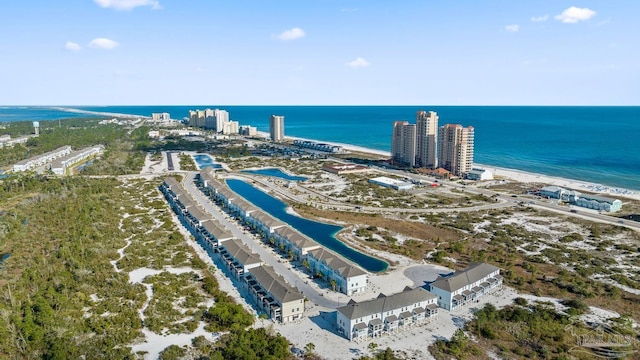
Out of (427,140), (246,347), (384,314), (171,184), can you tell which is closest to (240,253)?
(246,347)

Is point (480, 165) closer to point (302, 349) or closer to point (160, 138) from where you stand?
point (302, 349)

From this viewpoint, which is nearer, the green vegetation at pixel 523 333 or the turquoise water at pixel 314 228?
the green vegetation at pixel 523 333

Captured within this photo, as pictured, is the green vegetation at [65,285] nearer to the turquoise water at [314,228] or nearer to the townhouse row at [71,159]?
the turquoise water at [314,228]

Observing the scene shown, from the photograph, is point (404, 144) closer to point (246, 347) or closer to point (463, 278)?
point (463, 278)

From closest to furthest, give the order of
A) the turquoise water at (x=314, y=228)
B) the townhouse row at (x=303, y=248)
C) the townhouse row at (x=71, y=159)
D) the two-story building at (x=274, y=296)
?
the two-story building at (x=274, y=296) → the townhouse row at (x=303, y=248) → the turquoise water at (x=314, y=228) → the townhouse row at (x=71, y=159)

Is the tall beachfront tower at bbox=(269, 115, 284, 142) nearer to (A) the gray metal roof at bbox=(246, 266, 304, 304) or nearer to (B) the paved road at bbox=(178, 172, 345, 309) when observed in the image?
(B) the paved road at bbox=(178, 172, 345, 309)

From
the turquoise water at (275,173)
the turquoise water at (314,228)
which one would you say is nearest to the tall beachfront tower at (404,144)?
the turquoise water at (275,173)
